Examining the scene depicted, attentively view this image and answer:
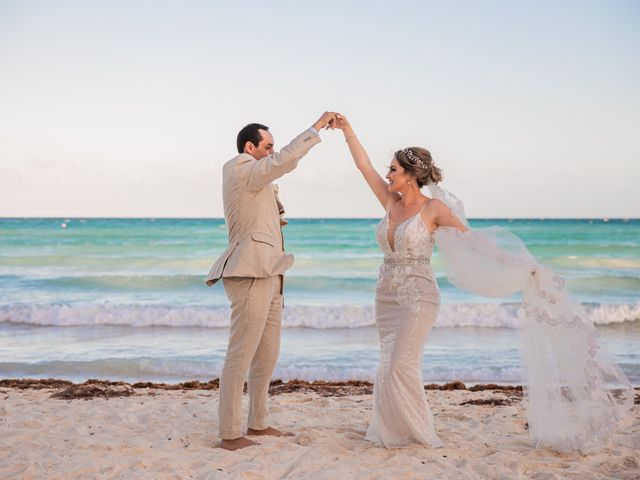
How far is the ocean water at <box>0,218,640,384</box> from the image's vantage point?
854 cm

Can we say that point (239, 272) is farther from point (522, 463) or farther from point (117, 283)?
point (117, 283)

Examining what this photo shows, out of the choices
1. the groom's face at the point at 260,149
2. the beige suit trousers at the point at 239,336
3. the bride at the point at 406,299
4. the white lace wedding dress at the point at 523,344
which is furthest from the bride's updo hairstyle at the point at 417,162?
the beige suit trousers at the point at 239,336

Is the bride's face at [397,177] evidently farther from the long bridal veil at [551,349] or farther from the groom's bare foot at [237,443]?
the groom's bare foot at [237,443]

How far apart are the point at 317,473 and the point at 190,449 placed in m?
0.97

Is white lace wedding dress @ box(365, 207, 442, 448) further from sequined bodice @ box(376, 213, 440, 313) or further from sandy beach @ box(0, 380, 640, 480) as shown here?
sandy beach @ box(0, 380, 640, 480)

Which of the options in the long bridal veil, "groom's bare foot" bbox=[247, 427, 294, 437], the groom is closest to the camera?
the long bridal veil

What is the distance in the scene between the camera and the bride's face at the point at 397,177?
4.88 metres

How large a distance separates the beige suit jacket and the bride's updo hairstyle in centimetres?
76

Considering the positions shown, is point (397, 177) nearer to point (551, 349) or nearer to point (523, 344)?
point (523, 344)

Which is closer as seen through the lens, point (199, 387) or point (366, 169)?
point (366, 169)

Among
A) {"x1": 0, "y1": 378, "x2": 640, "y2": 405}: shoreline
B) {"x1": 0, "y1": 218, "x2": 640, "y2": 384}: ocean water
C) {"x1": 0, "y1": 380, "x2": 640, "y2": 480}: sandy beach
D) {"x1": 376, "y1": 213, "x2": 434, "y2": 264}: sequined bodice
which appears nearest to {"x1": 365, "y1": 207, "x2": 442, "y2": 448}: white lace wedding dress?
{"x1": 376, "y1": 213, "x2": 434, "y2": 264}: sequined bodice

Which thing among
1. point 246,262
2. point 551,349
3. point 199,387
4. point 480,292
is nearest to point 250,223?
point 246,262

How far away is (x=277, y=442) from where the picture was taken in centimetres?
472

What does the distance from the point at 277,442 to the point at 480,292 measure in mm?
1662
